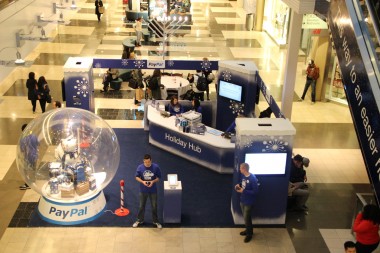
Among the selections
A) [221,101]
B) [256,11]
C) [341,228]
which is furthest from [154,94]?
[256,11]

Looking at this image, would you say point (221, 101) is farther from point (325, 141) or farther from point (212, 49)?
point (212, 49)

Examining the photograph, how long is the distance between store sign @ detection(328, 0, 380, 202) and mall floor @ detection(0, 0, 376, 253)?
2.31 meters

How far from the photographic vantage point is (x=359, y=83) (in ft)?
29.0

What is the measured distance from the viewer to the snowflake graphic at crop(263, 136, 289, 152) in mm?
9906

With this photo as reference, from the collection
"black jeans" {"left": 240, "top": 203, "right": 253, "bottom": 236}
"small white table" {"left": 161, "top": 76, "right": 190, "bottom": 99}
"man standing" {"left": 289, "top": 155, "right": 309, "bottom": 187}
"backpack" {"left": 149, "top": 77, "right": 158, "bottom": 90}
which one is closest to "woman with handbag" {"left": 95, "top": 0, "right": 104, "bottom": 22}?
"small white table" {"left": 161, "top": 76, "right": 190, "bottom": 99}

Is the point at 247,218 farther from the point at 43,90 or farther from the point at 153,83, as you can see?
the point at 43,90

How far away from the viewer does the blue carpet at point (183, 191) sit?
34.0ft

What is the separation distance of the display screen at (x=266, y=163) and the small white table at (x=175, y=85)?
630 centimetres

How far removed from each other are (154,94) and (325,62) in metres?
5.87

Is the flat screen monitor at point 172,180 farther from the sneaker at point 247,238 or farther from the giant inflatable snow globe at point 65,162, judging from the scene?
the sneaker at point 247,238

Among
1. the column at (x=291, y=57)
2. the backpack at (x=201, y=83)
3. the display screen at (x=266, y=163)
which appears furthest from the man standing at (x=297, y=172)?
the backpack at (x=201, y=83)

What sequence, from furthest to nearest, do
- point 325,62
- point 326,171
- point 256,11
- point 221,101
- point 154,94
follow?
point 256,11, point 325,62, point 154,94, point 221,101, point 326,171

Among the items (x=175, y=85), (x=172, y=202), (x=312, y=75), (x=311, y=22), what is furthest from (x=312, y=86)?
(x=172, y=202)

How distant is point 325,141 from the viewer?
47.3 feet
